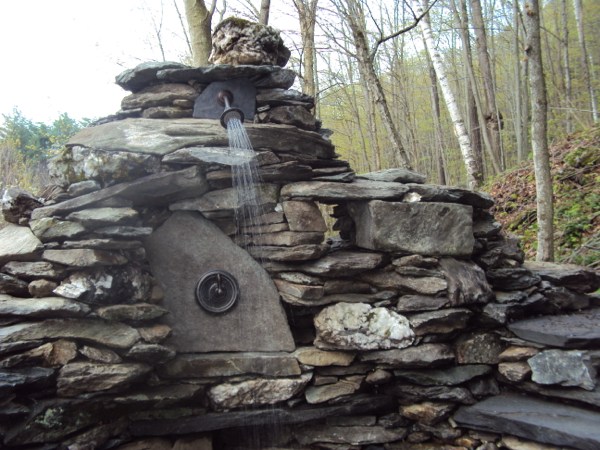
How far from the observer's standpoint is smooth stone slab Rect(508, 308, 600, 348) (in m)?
2.81

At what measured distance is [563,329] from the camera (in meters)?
3.01

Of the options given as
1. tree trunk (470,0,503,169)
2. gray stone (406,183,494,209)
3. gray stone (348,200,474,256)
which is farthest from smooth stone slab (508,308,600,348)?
tree trunk (470,0,503,169)

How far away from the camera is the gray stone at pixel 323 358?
10.5 ft

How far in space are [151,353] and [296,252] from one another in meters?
1.22

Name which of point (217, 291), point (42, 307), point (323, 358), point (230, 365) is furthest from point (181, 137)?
point (323, 358)

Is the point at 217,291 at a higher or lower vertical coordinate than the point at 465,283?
higher

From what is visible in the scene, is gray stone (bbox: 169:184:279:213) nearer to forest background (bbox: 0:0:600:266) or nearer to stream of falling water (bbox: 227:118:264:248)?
stream of falling water (bbox: 227:118:264:248)

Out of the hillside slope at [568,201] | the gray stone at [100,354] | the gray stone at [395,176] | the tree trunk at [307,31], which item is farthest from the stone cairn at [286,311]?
the tree trunk at [307,31]

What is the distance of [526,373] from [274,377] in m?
1.75

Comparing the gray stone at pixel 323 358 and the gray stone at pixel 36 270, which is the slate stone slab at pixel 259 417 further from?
the gray stone at pixel 36 270

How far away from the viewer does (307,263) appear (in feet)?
11.0

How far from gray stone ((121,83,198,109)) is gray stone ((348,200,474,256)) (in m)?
1.71

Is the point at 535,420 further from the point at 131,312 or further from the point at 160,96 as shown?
the point at 160,96

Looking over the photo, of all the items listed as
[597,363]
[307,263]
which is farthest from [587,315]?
[307,263]
